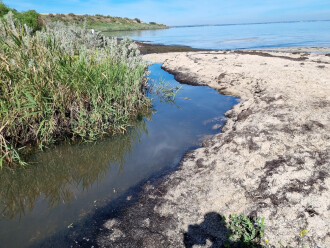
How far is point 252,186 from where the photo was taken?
3.65m

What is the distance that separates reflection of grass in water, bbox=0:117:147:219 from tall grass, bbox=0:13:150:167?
31cm

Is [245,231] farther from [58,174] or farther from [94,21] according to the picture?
[94,21]

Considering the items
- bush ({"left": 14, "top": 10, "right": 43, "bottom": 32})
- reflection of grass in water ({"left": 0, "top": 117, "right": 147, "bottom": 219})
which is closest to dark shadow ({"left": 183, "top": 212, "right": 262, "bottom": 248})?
reflection of grass in water ({"left": 0, "top": 117, "right": 147, "bottom": 219})

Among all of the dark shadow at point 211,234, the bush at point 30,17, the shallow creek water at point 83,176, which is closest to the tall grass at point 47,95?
the shallow creek water at point 83,176

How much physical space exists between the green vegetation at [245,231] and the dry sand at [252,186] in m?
0.12

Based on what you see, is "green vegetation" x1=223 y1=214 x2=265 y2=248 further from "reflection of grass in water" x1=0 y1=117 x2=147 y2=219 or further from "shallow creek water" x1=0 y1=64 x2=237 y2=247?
"reflection of grass in water" x1=0 y1=117 x2=147 y2=219

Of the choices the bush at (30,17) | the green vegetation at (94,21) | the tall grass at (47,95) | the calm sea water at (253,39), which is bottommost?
the tall grass at (47,95)

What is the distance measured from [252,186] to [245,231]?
91 centimetres

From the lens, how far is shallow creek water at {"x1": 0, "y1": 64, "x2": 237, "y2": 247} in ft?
10.9

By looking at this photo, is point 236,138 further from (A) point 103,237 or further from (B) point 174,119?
(A) point 103,237

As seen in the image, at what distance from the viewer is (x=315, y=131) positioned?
4.64 metres

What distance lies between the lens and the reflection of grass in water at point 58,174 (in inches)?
152

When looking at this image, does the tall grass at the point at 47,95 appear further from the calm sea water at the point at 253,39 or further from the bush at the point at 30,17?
the calm sea water at the point at 253,39

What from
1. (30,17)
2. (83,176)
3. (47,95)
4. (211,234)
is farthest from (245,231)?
(30,17)
